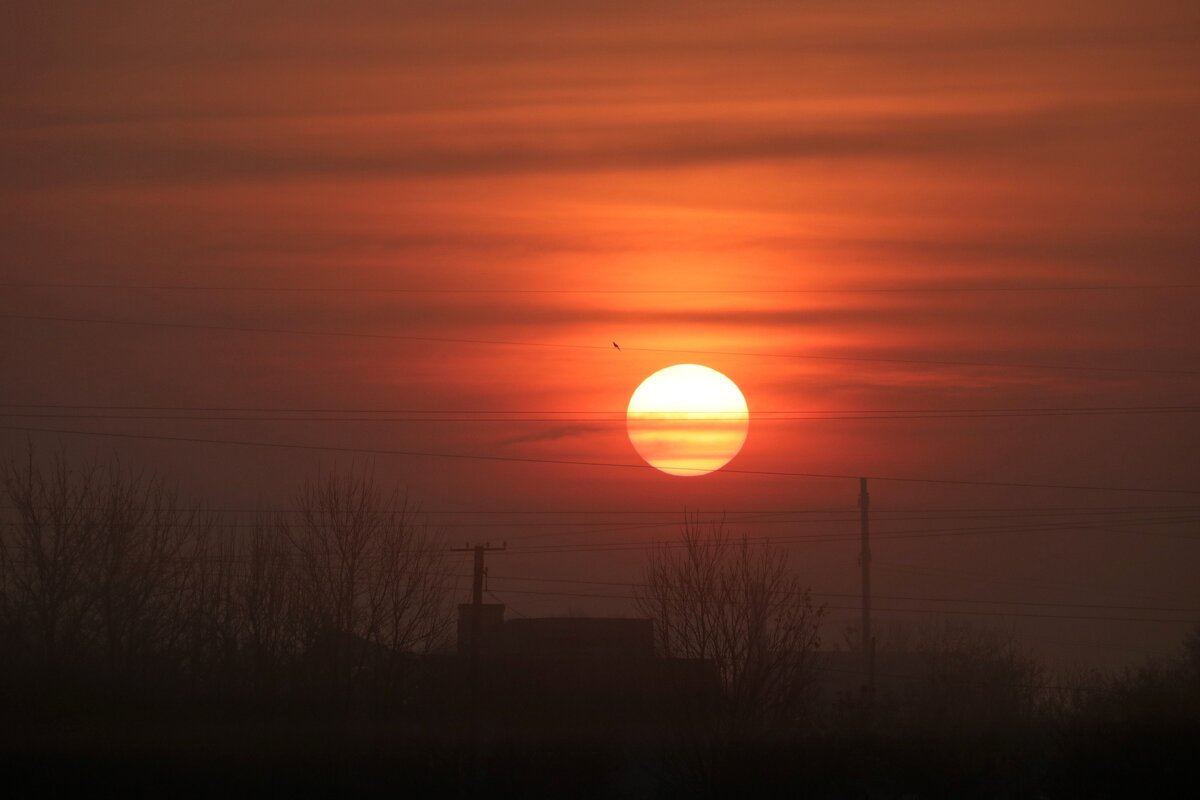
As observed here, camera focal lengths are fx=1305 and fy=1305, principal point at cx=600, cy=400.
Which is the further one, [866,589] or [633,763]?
[866,589]

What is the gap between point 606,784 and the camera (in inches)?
1156

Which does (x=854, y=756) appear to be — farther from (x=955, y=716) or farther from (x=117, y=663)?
(x=117, y=663)

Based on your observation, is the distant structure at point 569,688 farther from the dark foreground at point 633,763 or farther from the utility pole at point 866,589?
the utility pole at point 866,589

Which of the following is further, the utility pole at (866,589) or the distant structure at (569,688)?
the utility pole at (866,589)

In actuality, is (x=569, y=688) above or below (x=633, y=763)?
above

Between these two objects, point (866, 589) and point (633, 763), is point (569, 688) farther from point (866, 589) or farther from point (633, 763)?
point (866, 589)

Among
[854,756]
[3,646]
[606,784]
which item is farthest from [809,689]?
[3,646]

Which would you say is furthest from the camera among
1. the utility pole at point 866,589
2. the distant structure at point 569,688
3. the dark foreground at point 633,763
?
the utility pole at point 866,589

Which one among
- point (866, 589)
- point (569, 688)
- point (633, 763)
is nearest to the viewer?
point (633, 763)

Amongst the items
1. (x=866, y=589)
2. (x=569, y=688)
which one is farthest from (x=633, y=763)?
(x=866, y=589)

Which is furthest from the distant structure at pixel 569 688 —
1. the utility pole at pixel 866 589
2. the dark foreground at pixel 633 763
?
the utility pole at pixel 866 589

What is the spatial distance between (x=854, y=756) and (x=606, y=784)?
5.55 meters

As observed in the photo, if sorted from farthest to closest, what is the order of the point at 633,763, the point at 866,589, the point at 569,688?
the point at 866,589 < the point at 569,688 < the point at 633,763

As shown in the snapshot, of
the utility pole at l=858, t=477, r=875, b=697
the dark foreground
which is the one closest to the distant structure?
the dark foreground
